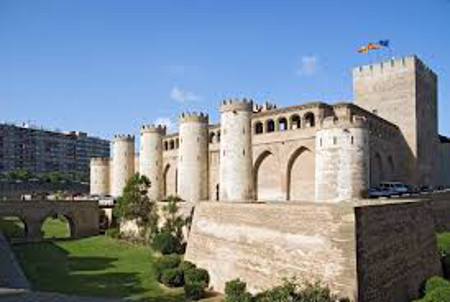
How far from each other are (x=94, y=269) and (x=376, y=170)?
19.7m

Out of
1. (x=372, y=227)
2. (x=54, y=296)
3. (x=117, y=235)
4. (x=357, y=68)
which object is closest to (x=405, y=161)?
(x=357, y=68)

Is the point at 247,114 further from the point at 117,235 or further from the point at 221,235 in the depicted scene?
the point at 117,235

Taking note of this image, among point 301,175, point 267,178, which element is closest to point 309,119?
point 301,175

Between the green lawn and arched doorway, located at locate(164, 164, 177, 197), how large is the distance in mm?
9754

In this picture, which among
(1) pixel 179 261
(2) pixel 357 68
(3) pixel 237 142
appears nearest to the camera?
(1) pixel 179 261

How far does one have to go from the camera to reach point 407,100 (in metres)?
33.5

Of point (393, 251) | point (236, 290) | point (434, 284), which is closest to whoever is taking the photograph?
point (393, 251)

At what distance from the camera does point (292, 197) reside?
28594 mm

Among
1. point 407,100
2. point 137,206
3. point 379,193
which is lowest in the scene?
point 137,206

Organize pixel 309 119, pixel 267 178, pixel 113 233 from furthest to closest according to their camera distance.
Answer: pixel 113 233, pixel 267 178, pixel 309 119

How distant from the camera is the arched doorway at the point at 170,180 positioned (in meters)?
40.0

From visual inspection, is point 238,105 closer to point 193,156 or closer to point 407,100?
point 193,156

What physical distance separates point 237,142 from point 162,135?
15661 mm

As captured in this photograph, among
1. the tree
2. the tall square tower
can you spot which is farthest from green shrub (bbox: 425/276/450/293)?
the tree
